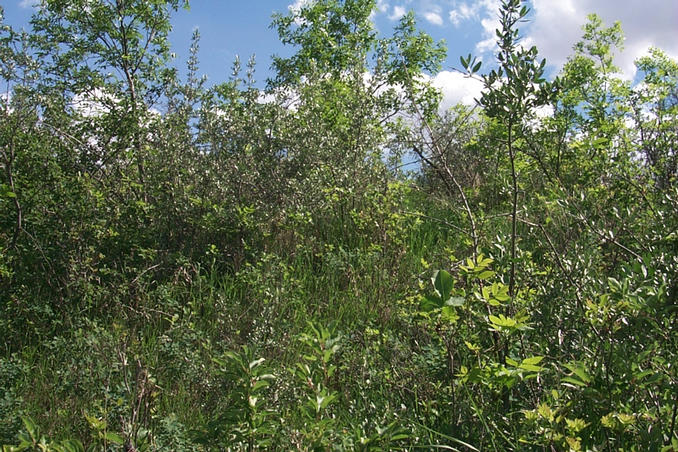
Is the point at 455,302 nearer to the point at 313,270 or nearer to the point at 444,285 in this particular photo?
the point at 444,285

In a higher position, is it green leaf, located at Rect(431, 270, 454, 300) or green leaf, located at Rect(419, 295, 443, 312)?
green leaf, located at Rect(431, 270, 454, 300)

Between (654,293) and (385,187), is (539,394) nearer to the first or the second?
(654,293)

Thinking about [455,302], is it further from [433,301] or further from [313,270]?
[313,270]

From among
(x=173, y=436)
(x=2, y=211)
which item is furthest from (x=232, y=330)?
(x=2, y=211)

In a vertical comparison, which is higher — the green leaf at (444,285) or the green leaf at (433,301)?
the green leaf at (444,285)

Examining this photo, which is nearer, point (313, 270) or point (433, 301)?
point (433, 301)

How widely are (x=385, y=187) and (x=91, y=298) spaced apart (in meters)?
3.18

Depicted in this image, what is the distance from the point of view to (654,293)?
2037 millimetres

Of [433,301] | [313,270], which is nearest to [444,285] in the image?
[433,301]

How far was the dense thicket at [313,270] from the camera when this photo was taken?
92.3 inches

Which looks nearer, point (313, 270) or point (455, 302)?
point (455, 302)

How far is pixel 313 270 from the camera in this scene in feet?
17.6

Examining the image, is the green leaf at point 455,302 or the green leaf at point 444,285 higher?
the green leaf at point 444,285

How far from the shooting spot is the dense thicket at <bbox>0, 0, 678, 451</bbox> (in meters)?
2.34
